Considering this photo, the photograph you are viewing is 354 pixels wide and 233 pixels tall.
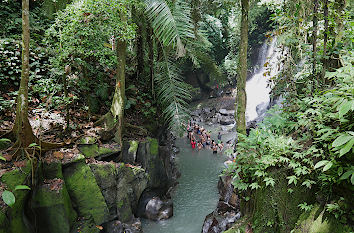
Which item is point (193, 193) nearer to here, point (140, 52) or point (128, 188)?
point (128, 188)

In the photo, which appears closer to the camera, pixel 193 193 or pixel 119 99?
pixel 119 99

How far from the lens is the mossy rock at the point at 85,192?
19.4ft

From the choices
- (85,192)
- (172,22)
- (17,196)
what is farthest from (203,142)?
(17,196)

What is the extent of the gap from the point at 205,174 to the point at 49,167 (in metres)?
8.16

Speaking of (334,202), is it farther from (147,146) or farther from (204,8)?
(204,8)

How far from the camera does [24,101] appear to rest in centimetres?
464

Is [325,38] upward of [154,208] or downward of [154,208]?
upward

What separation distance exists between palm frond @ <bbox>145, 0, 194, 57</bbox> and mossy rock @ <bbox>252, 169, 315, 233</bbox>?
152 inches

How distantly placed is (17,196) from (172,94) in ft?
18.4

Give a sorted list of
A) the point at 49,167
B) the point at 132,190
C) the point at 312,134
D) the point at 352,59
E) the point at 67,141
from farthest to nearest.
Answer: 1. the point at 132,190
2. the point at 67,141
3. the point at 49,167
4. the point at 312,134
5. the point at 352,59

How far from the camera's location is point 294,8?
5.13m

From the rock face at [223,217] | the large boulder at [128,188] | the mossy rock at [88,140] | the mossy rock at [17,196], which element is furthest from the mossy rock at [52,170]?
the rock face at [223,217]

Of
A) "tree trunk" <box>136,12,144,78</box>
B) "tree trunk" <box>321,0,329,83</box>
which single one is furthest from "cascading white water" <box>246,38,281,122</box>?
"tree trunk" <box>321,0,329,83</box>

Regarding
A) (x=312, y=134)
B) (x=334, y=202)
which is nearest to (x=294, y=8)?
(x=312, y=134)
